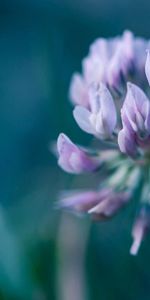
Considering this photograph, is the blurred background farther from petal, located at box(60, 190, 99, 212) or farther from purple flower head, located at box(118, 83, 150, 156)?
purple flower head, located at box(118, 83, 150, 156)

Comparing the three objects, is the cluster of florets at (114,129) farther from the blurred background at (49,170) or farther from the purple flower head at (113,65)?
the blurred background at (49,170)

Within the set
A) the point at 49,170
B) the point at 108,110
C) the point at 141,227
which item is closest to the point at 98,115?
the point at 108,110

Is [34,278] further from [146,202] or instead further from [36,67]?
[36,67]

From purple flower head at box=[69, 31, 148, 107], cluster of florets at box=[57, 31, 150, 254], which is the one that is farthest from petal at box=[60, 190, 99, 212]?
purple flower head at box=[69, 31, 148, 107]

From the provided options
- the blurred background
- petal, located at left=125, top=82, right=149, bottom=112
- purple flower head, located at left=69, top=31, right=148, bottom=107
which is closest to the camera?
petal, located at left=125, top=82, right=149, bottom=112

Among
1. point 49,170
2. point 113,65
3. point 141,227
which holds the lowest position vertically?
point 141,227

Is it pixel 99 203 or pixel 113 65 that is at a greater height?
pixel 113 65

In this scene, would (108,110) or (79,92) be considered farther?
(79,92)

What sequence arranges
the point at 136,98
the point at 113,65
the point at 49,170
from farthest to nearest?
the point at 49,170
the point at 113,65
the point at 136,98

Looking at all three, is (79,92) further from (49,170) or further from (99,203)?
(49,170)
